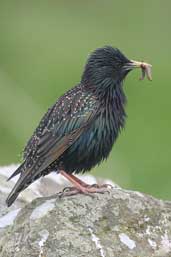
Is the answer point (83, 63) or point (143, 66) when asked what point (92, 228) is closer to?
point (143, 66)

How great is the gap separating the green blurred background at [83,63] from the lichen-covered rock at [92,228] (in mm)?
6977

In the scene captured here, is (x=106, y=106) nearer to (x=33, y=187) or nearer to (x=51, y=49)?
(x=33, y=187)

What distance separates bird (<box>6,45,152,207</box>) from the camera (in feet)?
41.8

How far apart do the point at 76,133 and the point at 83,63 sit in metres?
13.9

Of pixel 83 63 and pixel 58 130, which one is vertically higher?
pixel 83 63

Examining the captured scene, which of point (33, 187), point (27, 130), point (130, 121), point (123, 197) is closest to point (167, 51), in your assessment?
point (130, 121)

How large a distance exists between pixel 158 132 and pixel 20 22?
7.13 m

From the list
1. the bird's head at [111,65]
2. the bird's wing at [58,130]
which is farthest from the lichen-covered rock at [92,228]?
the bird's head at [111,65]

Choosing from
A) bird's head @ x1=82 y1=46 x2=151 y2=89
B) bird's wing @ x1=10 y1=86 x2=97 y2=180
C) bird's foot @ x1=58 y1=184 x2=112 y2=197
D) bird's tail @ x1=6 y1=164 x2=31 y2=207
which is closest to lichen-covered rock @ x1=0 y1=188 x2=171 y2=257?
bird's foot @ x1=58 y1=184 x2=112 y2=197

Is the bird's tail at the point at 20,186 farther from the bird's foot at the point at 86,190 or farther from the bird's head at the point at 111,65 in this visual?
the bird's head at the point at 111,65

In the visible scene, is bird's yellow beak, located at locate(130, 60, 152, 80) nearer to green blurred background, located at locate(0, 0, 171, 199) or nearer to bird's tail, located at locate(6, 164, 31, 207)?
bird's tail, located at locate(6, 164, 31, 207)

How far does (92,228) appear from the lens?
11.9 metres

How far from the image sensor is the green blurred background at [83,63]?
71.1 ft

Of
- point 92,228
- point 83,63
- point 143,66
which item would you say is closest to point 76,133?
point 143,66
